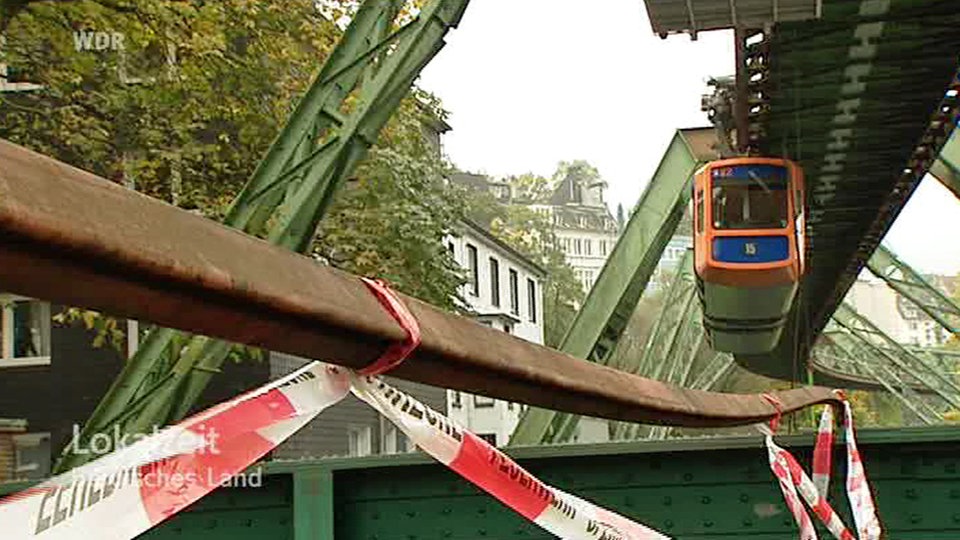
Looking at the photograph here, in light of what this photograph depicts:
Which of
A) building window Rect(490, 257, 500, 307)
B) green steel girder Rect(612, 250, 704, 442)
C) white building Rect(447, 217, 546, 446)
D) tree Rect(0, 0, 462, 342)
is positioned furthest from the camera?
building window Rect(490, 257, 500, 307)

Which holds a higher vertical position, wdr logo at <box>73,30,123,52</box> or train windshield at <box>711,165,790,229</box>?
wdr logo at <box>73,30,123,52</box>

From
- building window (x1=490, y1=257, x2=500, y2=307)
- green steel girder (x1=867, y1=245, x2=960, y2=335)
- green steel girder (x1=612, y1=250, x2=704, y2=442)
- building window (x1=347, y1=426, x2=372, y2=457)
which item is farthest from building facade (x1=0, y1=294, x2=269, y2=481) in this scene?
building window (x1=490, y1=257, x2=500, y2=307)

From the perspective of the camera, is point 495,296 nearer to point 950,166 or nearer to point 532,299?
point 532,299

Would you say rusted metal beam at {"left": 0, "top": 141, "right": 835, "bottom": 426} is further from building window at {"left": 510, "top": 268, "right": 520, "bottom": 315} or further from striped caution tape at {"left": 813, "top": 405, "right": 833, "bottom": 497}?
building window at {"left": 510, "top": 268, "right": 520, "bottom": 315}

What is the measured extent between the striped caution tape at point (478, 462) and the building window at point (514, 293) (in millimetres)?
52223

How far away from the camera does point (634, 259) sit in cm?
1683

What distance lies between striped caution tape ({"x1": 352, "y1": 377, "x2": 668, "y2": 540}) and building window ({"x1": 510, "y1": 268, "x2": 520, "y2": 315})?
52223mm

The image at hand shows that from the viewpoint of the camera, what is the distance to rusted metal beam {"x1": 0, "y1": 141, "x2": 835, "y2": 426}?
1157 mm

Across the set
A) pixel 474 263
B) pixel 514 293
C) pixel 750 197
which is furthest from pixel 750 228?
pixel 514 293

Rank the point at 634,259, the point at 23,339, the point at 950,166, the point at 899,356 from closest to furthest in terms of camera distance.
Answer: the point at 634,259, the point at 950,166, the point at 23,339, the point at 899,356

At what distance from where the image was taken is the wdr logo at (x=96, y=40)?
14.6 m

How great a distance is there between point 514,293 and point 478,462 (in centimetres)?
5329

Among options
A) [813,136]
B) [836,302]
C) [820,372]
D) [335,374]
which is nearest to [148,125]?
[813,136]

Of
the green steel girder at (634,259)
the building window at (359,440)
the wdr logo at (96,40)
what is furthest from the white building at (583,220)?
the wdr logo at (96,40)
